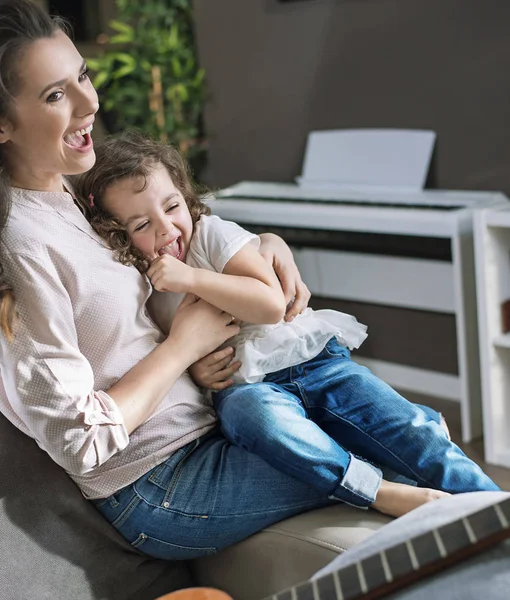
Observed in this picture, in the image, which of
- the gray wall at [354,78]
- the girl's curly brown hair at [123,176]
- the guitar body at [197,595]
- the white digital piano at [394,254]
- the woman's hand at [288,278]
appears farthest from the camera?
the gray wall at [354,78]

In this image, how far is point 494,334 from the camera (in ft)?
8.67

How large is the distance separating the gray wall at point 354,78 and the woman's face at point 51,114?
2.11 metres

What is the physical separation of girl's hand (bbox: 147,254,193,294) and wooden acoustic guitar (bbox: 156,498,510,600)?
55cm

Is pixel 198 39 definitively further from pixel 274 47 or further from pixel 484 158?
pixel 484 158

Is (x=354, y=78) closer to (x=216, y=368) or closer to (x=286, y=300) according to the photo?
(x=286, y=300)

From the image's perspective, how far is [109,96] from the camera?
4180 mm

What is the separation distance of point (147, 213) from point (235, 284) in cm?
20

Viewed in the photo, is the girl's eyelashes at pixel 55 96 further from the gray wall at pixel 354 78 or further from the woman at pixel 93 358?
the gray wall at pixel 354 78

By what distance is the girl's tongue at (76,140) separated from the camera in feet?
3.90

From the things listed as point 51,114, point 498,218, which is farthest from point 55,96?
point 498,218

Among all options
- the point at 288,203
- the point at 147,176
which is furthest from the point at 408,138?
the point at 147,176

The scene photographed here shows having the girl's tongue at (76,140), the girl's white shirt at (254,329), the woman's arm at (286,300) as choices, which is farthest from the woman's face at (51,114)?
the woman's arm at (286,300)

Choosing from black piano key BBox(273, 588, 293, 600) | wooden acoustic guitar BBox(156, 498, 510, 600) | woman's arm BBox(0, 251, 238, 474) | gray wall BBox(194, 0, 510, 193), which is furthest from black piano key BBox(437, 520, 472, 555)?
gray wall BBox(194, 0, 510, 193)

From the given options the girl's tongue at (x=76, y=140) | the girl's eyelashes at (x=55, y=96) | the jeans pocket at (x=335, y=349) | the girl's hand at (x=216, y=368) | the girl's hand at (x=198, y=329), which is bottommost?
the girl's hand at (x=216, y=368)
